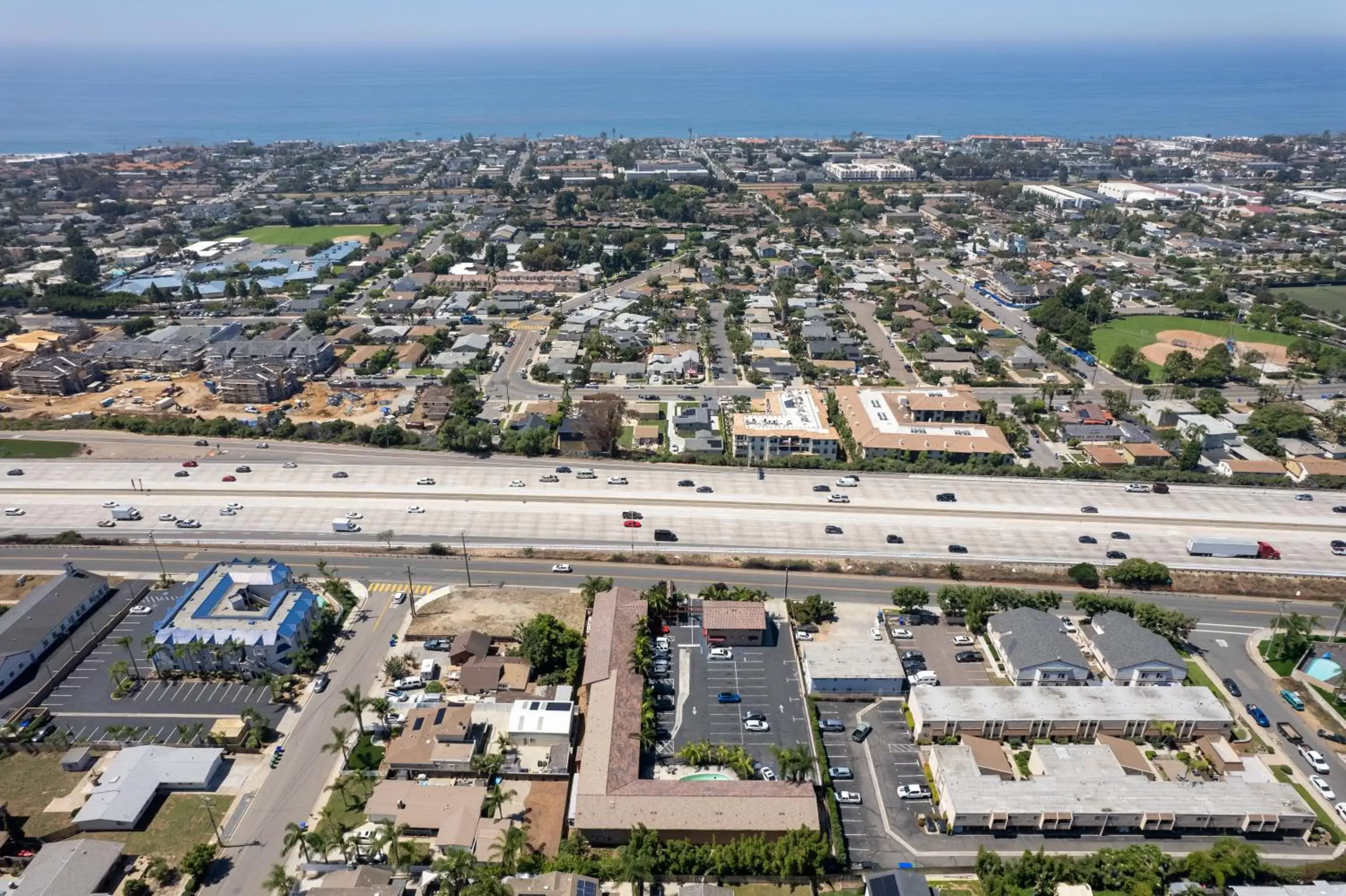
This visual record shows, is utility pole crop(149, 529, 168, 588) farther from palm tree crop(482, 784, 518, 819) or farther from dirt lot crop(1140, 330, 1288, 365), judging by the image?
dirt lot crop(1140, 330, 1288, 365)

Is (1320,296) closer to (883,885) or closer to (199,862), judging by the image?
(883,885)

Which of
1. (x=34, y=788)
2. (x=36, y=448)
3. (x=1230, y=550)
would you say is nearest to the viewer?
(x=34, y=788)

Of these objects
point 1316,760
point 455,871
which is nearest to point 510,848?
point 455,871

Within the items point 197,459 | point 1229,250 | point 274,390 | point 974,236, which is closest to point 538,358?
point 274,390

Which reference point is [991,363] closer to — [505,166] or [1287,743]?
[1287,743]

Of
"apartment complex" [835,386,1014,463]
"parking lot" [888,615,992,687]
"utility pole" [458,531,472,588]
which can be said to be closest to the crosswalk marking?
"utility pole" [458,531,472,588]

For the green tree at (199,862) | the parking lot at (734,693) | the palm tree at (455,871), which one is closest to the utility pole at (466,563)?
the parking lot at (734,693)
